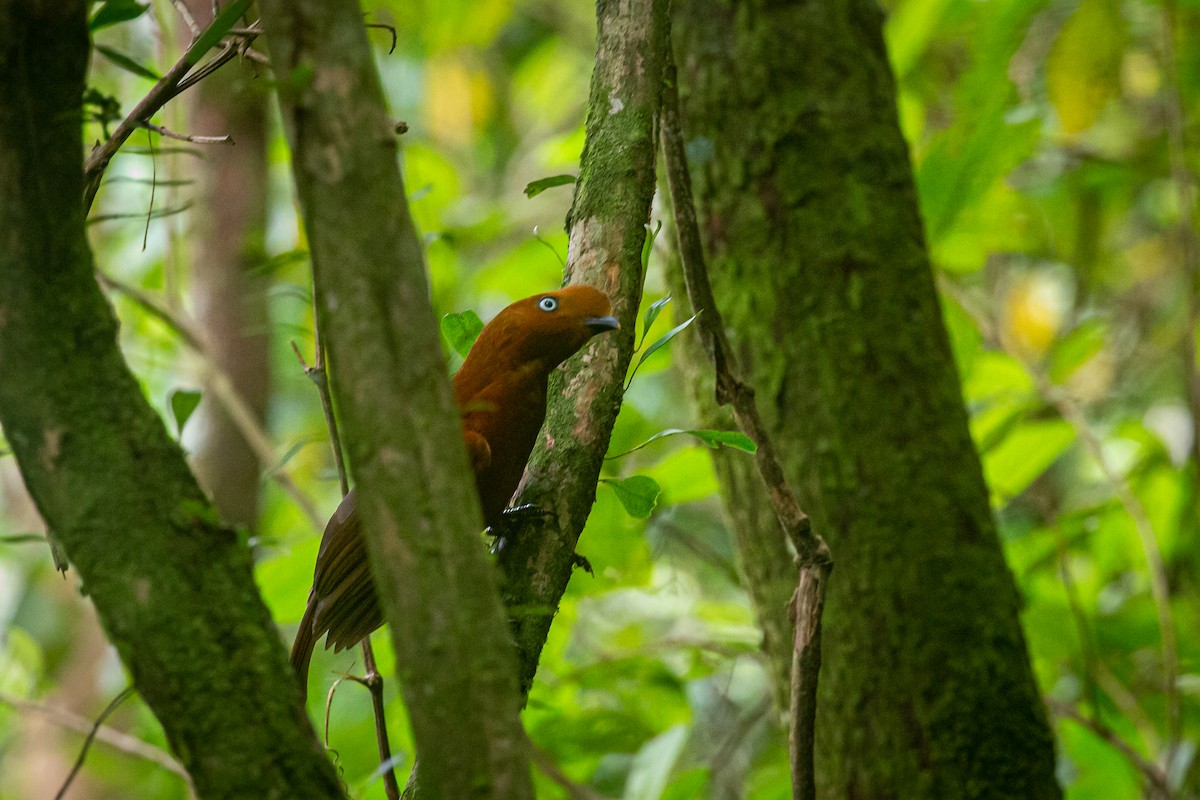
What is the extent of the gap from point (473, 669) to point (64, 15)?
630 mm

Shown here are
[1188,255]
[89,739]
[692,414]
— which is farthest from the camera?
[692,414]

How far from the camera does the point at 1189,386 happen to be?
9.50 feet

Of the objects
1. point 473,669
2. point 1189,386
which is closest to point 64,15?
point 473,669

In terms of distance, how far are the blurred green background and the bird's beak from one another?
5.1 inches

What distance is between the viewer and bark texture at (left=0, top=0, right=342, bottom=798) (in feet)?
2.82

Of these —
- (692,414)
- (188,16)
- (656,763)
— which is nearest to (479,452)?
(188,16)

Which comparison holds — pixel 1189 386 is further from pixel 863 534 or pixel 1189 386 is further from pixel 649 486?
pixel 649 486

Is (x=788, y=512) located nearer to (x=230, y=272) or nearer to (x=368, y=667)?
(x=368, y=667)

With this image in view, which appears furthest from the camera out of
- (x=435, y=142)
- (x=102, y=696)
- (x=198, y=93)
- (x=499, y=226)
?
(x=435, y=142)

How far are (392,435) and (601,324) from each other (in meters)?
0.78

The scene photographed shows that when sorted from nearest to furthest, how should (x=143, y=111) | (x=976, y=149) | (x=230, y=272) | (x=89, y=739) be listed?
(x=89, y=739), (x=143, y=111), (x=976, y=149), (x=230, y=272)

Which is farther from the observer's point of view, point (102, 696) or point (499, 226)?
point (102, 696)

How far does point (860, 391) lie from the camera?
2.12 meters

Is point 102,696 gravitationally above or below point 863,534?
above
